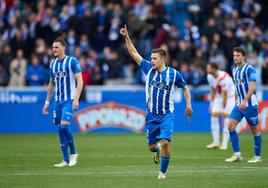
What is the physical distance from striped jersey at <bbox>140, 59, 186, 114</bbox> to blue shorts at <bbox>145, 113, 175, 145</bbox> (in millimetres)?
97

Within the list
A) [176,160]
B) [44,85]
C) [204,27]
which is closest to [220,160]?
[176,160]

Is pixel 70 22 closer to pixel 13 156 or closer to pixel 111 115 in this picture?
pixel 111 115

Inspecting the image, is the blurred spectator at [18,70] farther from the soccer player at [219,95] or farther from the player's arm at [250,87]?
the player's arm at [250,87]

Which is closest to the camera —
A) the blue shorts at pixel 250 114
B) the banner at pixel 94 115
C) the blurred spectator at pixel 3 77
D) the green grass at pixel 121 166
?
the green grass at pixel 121 166

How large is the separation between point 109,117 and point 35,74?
3.53m

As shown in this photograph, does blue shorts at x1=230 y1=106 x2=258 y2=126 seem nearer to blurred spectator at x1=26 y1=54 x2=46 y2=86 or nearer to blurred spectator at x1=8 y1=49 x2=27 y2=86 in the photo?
blurred spectator at x1=26 y1=54 x2=46 y2=86

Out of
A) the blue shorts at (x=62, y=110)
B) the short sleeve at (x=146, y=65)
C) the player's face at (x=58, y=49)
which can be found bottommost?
the blue shorts at (x=62, y=110)

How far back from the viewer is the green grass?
40.0 feet

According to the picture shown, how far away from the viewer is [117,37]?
2933 cm

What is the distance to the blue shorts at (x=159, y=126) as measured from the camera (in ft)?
41.9

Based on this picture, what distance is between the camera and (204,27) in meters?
29.7

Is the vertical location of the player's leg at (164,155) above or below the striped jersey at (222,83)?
below

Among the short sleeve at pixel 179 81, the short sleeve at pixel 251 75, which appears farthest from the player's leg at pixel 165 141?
the short sleeve at pixel 251 75

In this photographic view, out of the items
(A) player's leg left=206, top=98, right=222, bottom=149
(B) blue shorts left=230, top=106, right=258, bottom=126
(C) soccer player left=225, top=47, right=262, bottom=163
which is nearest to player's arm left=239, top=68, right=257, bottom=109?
(C) soccer player left=225, top=47, right=262, bottom=163
